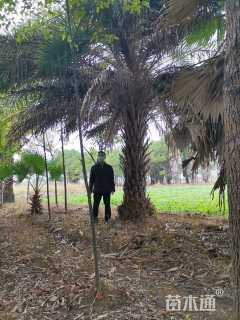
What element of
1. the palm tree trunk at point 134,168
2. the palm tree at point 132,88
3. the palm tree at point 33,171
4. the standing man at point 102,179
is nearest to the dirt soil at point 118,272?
the palm tree trunk at point 134,168

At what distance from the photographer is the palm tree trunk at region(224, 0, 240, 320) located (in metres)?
2.97

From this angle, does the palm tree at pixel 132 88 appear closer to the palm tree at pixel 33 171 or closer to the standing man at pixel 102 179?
the standing man at pixel 102 179

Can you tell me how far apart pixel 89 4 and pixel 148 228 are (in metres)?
4.25

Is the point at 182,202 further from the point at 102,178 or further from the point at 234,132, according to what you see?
the point at 234,132

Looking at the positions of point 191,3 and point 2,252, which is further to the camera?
point 2,252

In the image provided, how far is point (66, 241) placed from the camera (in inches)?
276

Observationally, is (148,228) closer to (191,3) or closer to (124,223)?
(124,223)

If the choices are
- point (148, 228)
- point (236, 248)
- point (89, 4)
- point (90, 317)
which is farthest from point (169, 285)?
point (89, 4)

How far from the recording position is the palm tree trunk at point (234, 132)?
2971 millimetres

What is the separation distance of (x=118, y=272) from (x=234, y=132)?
9.23 feet

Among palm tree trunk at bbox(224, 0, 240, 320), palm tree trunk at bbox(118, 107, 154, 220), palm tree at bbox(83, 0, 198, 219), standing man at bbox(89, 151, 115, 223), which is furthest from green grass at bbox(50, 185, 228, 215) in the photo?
palm tree trunk at bbox(224, 0, 240, 320)

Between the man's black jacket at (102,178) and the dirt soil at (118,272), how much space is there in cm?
100

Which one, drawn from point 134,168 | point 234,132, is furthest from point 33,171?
point 234,132

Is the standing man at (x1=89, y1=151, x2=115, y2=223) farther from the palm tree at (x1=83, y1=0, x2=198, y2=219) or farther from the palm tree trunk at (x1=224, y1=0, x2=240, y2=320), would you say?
the palm tree trunk at (x1=224, y1=0, x2=240, y2=320)
